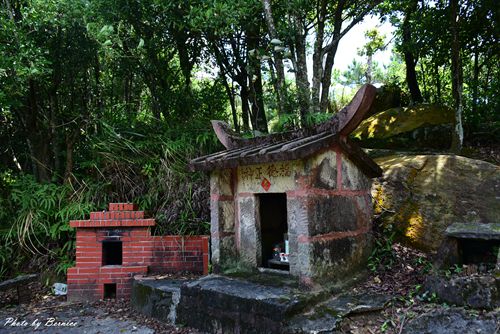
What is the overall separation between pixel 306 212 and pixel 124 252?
3233 mm

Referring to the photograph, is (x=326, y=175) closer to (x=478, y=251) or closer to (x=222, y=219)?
(x=222, y=219)

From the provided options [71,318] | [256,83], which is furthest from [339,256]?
[256,83]

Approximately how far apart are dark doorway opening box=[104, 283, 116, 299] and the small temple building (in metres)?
2.06

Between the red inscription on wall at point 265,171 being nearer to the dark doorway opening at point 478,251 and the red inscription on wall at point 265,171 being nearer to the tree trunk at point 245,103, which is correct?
the dark doorway opening at point 478,251

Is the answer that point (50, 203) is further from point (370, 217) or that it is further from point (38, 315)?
point (370, 217)

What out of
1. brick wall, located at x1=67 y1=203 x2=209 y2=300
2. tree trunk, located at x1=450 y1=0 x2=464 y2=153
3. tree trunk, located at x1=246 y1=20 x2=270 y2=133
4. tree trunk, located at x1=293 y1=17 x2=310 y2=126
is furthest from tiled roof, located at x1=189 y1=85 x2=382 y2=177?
tree trunk, located at x1=450 y1=0 x2=464 y2=153

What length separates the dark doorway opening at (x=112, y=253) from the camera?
618 cm

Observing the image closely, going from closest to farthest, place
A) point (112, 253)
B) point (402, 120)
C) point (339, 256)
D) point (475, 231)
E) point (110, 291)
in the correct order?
point (475, 231) → point (339, 256) → point (110, 291) → point (112, 253) → point (402, 120)

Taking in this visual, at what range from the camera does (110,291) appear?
5906mm

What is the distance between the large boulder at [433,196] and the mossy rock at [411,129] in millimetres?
2299

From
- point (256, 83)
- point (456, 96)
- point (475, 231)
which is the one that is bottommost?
point (475, 231)

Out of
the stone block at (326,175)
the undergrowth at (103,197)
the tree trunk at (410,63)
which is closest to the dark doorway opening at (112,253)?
the undergrowth at (103,197)

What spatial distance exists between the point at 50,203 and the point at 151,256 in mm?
2255

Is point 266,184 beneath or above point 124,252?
above
